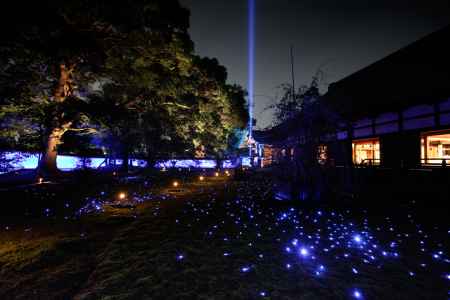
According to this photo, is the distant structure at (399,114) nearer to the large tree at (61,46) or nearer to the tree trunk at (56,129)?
the large tree at (61,46)

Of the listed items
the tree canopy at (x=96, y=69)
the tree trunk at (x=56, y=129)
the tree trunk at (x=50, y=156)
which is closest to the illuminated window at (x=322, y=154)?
the tree canopy at (x=96, y=69)

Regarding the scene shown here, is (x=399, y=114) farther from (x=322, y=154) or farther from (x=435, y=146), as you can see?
(x=322, y=154)

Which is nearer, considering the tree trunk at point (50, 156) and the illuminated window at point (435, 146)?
the illuminated window at point (435, 146)

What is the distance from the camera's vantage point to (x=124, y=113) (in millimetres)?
11742

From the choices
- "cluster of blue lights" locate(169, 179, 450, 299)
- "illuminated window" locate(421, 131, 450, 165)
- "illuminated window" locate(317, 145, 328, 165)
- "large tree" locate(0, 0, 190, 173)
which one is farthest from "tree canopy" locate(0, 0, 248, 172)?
"illuminated window" locate(421, 131, 450, 165)

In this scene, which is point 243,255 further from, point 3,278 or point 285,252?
point 3,278

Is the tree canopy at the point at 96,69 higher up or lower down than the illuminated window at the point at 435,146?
higher up

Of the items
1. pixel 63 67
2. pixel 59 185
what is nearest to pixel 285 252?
pixel 59 185

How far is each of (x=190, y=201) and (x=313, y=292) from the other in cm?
635

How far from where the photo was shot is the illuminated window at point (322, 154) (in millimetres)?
7195

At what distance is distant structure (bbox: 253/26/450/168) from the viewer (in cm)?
775

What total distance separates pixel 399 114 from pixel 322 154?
6044 millimetres

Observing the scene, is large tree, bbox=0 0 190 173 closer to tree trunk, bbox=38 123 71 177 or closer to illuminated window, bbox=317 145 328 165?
tree trunk, bbox=38 123 71 177

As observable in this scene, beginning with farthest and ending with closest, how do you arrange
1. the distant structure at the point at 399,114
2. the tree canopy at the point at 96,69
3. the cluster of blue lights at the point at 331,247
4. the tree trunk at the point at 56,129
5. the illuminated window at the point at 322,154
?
the tree trunk at the point at 56,129
the tree canopy at the point at 96,69
the distant structure at the point at 399,114
the illuminated window at the point at 322,154
the cluster of blue lights at the point at 331,247
